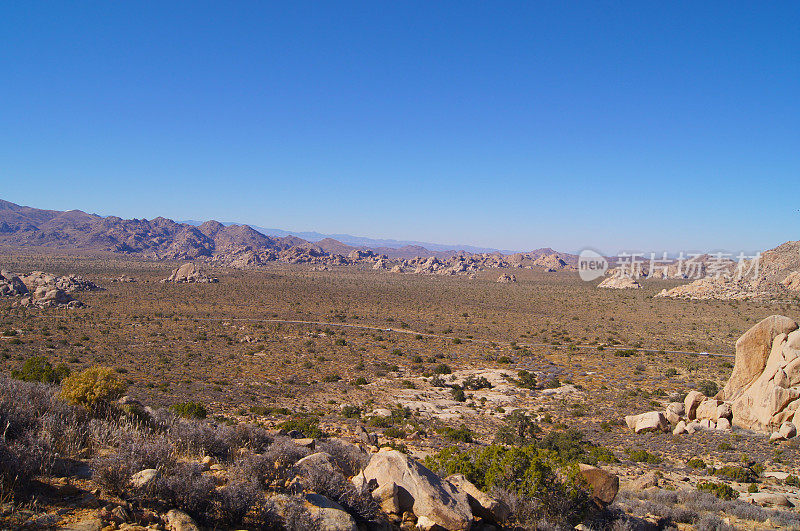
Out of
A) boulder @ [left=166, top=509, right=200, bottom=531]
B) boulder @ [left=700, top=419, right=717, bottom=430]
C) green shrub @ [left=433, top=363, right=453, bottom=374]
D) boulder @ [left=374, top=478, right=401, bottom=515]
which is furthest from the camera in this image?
green shrub @ [left=433, top=363, right=453, bottom=374]

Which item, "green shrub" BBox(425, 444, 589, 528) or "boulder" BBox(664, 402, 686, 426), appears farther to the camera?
"boulder" BBox(664, 402, 686, 426)

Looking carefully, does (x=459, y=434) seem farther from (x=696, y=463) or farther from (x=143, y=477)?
(x=143, y=477)

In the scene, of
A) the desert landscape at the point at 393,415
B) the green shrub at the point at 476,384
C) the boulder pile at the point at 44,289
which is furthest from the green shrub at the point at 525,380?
the boulder pile at the point at 44,289

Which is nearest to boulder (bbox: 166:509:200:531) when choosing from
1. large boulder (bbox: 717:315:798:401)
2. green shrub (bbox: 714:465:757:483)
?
green shrub (bbox: 714:465:757:483)

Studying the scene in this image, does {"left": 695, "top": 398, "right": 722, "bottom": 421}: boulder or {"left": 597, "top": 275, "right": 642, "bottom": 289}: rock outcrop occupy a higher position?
{"left": 597, "top": 275, "right": 642, "bottom": 289}: rock outcrop

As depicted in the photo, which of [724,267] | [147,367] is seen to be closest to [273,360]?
[147,367]

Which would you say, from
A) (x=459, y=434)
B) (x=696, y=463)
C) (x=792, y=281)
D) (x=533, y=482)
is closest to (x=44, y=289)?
(x=459, y=434)

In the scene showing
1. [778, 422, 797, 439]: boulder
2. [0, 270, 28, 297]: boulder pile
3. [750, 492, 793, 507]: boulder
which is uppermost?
[778, 422, 797, 439]: boulder

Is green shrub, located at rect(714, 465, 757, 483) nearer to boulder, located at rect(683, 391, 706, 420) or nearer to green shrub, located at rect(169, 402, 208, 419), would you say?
boulder, located at rect(683, 391, 706, 420)

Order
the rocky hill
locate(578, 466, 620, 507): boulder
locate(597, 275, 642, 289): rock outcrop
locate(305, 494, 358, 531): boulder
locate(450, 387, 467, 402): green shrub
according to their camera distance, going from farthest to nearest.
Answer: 1. the rocky hill
2. locate(597, 275, 642, 289): rock outcrop
3. locate(450, 387, 467, 402): green shrub
4. locate(578, 466, 620, 507): boulder
5. locate(305, 494, 358, 531): boulder
